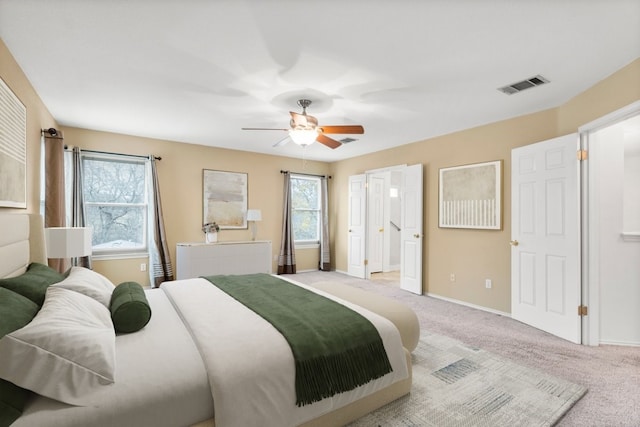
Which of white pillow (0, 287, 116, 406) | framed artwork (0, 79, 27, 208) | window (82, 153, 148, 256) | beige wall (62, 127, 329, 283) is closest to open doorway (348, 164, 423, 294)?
beige wall (62, 127, 329, 283)

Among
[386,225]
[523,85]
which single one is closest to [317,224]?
[386,225]

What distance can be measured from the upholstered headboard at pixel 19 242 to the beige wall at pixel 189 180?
2270 mm

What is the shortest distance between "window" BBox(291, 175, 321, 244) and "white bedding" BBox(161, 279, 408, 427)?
458 centimetres

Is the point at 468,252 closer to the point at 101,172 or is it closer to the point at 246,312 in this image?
the point at 246,312

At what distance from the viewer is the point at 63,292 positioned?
1.72m

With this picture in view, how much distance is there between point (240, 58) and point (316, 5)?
861 millimetres

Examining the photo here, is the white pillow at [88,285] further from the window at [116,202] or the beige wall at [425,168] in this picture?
the window at [116,202]

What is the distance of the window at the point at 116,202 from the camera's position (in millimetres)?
4582

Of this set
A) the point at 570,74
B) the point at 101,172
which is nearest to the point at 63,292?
the point at 101,172

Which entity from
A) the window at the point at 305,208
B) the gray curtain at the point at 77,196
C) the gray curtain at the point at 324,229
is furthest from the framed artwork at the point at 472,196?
the gray curtain at the point at 77,196

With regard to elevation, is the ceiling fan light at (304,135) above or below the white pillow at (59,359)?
above

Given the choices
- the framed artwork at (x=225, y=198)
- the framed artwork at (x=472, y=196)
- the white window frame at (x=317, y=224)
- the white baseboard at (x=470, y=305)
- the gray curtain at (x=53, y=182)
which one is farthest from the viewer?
the white window frame at (x=317, y=224)

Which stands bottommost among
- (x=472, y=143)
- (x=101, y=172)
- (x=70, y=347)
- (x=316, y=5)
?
(x=70, y=347)

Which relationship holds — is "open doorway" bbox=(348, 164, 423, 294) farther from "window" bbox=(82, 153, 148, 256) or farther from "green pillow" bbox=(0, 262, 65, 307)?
"green pillow" bbox=(0, 262, 65, 307)
